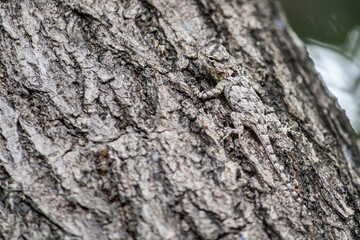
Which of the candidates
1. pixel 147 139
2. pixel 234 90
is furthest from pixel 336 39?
pixel 147 139

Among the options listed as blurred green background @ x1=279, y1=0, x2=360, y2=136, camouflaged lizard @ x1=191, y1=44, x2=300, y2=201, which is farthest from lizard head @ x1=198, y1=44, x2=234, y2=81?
blurred green background @ x1=279, y1=0, x2=360, y2=136

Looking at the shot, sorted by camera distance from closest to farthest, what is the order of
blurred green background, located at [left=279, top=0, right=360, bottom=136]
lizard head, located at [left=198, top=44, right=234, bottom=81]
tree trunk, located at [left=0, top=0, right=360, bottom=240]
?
tree trunk, located at [left=0, top=0, right=360, bottom=240], lizard head, located at [left=198, top=44, right=234, bottom=81], blurred green background, located at [left=279, top=0, right=360, bottom=136]

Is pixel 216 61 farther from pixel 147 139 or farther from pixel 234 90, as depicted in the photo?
pixel 147 139

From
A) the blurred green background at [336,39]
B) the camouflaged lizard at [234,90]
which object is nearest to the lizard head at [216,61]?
the camouflaged lizard at [234,90]

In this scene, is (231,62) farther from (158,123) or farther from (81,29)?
(81,29)

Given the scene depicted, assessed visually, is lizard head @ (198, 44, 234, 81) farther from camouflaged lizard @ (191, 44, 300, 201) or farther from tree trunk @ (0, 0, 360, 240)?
tree trunk @ (0, 0, 360, 240)

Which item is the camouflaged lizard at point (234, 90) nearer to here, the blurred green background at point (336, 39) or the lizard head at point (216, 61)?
the lizard head at point (216, 61)

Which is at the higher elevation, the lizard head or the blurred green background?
the blurred green background

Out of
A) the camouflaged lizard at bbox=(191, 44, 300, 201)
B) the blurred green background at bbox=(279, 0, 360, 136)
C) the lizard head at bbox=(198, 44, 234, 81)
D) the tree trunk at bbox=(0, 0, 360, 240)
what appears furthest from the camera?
the blurred green background at bbox=(279, 0, 360, 136)
